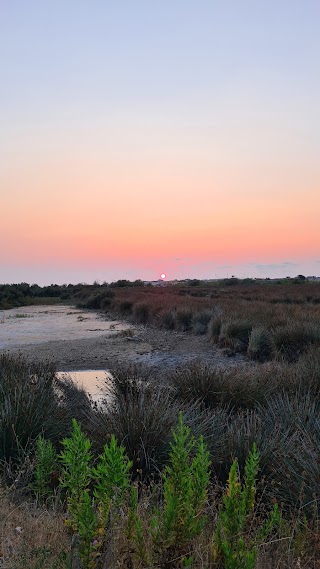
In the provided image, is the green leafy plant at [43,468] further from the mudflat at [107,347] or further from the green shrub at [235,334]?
the green shrub at [235,334]

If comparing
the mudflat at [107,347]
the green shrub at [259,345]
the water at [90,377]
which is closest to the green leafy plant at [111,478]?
the water at [90,377]

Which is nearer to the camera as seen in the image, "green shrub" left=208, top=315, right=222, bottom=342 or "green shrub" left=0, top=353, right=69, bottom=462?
"green shrub" left=0, top=353, right=69, bottom=462

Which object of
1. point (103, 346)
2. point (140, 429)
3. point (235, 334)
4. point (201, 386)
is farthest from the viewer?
point (103, 346)

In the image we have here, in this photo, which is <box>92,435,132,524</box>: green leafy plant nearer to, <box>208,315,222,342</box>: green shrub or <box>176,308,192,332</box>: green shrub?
<box>208,315,222,342</box>: green shrub

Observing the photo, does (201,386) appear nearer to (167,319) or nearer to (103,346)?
(103,346)

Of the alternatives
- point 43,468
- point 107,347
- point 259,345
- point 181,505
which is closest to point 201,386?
point 43,468

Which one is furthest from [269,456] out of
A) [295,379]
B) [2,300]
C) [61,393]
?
[2,300]

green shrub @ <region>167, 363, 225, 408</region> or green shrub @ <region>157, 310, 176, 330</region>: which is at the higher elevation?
green shrub @ <region>157, 310, 176, 330</region>

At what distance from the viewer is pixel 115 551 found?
9.07 ft

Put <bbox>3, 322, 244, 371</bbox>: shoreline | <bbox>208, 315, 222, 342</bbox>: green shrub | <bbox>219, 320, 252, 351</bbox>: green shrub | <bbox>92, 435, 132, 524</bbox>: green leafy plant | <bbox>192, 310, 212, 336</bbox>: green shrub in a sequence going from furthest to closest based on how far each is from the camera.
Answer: <bbox>192, 310, 212, 336</bbox>: green shrub < <bbox>208, 315, 222, 342</bbox>: green shrub < <bbox>219, 320, 252, 351</bbox>: green shrub < <bbox>3, 322, 244, 371</bbox>: shoreline < <bbox>92, 435, 132, 524</bbox>: green leafy plant

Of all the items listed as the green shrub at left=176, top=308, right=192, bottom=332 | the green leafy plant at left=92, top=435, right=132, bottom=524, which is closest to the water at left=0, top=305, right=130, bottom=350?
the green shrub at left=176, top=308, right=192, bottom=332

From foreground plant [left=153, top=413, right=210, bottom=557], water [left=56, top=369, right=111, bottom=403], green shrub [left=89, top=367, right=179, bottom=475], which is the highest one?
foreground plant [left=153, top=413, right=210, bottom=557]

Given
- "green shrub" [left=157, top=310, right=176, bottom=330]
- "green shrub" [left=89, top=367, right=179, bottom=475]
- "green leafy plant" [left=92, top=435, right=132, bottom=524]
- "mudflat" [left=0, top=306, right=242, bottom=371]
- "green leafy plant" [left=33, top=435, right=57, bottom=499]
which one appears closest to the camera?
"green leafy plant" [left=92, top=435, right=132, bottom=524]

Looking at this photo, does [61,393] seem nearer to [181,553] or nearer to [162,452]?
[162,452]
